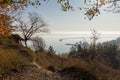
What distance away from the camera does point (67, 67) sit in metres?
17.8

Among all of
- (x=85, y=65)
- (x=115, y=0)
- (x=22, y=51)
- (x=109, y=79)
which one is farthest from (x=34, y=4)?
(x=22, y=51)

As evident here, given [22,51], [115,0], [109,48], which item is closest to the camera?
[115,0]

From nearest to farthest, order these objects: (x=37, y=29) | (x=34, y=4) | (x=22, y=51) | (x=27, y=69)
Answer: (x=34, y=4) < (x=27, y=69) < (x=22, y=51) < (x=37, y=29)

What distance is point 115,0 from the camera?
9.99m

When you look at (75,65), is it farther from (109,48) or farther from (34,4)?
(109,48)

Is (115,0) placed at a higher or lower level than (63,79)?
higher

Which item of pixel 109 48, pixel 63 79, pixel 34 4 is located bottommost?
pixel 109 48

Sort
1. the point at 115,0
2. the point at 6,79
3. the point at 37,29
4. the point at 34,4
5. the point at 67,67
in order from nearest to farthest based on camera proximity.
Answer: the point at 34,4 < the point at 115,0 < the point at 6,79 < the point at 67,67 < the point at 37,29

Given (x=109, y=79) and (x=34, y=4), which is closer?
(x=34, y=4)

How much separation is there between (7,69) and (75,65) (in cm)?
408

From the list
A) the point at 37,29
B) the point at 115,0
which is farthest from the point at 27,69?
the point at 37,29

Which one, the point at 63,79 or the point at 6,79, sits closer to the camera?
the point at 6,79

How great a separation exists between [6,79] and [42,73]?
240 cm

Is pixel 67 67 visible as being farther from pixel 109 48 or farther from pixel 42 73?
pixel 109 48
